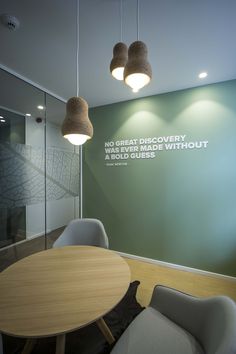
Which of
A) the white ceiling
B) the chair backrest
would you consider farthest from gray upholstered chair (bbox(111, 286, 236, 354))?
the white ceiling

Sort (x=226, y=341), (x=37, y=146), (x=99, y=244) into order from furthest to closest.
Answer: (x=37, y=146), (x=99, y=244), (x=226, y=341)

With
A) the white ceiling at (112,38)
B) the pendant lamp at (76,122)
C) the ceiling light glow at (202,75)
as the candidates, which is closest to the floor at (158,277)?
the pendant lamp at (76,122)

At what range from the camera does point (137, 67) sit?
104cm

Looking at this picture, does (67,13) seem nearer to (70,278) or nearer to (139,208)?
(70,278)

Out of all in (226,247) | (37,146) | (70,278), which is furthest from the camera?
(37,146)

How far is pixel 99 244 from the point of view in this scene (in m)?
2.11

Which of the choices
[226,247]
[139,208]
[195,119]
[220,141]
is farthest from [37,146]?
[226,247]

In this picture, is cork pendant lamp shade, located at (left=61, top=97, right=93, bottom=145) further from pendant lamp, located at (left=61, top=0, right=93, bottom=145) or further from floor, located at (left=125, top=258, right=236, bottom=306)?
floor, located at (left=125, top=258, right=236, bottom=306)

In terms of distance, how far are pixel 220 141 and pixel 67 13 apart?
2218 millimetres

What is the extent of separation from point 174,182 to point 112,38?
1.95 meters

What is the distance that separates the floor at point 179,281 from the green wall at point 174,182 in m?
0.14

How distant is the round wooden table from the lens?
849mm

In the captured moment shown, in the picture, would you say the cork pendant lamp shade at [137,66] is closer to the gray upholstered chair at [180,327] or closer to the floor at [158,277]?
the gray upholstered chair at [180,327]

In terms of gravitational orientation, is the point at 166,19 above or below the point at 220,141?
above
